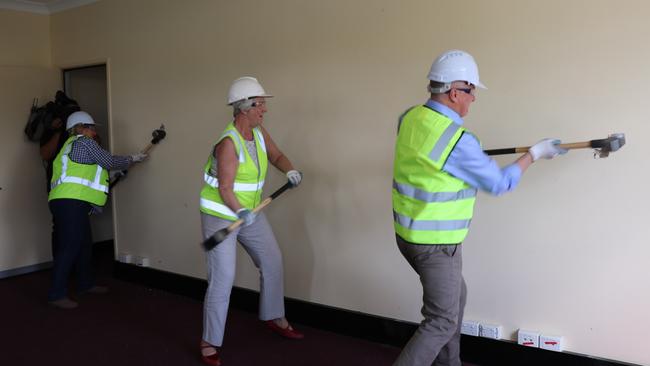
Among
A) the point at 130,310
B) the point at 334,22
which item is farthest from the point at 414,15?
the point at 130,310

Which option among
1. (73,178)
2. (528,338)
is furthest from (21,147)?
(528,338)

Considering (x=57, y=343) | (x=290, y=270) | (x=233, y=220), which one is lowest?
(x=57, y=343)

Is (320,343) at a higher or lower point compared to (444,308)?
lower

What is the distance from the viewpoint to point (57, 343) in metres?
3.16

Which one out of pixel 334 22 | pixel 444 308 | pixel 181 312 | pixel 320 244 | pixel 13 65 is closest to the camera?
pixel 444 308

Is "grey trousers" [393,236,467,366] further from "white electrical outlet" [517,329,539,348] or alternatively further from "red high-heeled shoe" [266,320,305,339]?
"red high-heeled shoe" [266,320,305,339]

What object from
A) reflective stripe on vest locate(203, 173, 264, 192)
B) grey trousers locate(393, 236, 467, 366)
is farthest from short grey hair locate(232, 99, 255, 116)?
grey trousers locate(393, 236, 467, 366)

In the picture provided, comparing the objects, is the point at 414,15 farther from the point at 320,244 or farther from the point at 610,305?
the point at 610,305

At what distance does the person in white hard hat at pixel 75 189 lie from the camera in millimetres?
3703

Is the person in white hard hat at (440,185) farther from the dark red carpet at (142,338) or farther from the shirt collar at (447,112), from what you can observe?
the dark red carpet at (142,338)

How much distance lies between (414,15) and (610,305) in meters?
1.62

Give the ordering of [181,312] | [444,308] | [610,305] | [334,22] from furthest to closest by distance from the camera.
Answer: [181,312] < [334,22] < [610,305] < [444,308]

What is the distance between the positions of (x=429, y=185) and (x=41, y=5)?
13.6 ft

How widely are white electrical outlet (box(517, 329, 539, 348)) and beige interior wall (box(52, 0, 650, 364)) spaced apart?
0.04 meters
